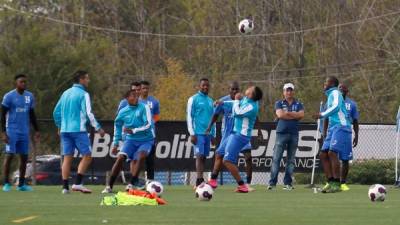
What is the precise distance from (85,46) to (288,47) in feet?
44.7

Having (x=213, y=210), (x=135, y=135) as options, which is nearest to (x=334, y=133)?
(x=135, y=135)

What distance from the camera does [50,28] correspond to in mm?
60875

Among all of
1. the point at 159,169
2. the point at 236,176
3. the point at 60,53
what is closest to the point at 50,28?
the point at 60,53

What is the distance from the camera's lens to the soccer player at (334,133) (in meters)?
20.7

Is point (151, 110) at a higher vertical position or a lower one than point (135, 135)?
higher

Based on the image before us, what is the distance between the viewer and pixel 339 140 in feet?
70.1

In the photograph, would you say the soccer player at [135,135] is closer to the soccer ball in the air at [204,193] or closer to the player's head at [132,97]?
the player's head at [132,97]

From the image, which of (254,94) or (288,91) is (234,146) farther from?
(288,91)

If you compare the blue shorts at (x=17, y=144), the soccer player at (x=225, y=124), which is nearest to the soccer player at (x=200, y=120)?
the soccer player at (x=225, y=124)

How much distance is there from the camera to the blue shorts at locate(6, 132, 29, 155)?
2170 centimetres

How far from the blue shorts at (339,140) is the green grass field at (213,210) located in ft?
6.46

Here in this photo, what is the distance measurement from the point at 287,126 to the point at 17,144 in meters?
5.48

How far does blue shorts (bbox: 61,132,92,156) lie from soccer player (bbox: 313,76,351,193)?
4044 millimetres

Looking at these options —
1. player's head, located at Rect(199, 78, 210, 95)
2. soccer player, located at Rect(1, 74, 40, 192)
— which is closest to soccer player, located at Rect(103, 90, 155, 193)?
soccer player, located at Rect(1, 74, 40, 192)
